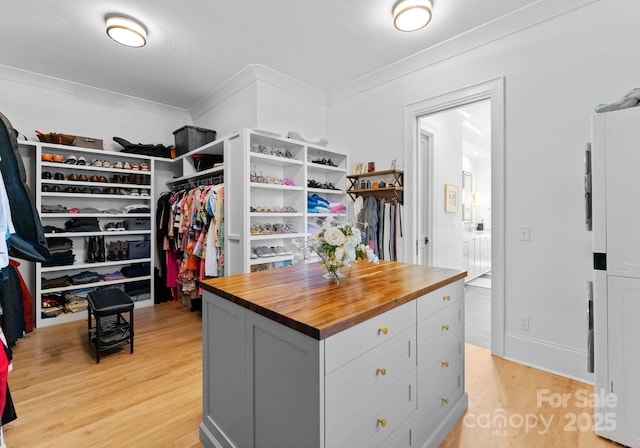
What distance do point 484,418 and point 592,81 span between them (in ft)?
8.05

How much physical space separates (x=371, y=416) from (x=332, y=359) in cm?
38

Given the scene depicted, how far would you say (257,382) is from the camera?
1271mm

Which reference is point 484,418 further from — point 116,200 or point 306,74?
point 116,200

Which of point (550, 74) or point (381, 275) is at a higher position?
point (550, 74)

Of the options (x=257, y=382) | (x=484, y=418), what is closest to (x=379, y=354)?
(x=257, y=382)

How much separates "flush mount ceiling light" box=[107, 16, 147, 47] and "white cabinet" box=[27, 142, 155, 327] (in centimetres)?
152

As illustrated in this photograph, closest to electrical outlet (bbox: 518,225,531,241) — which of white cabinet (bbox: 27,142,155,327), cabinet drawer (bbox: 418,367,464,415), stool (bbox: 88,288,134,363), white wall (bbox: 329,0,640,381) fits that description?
white wall (bbox: 329,0,640,381)

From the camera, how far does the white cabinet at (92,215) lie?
3.39m

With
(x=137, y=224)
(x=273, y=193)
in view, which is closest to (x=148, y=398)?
(x=273, y=193)

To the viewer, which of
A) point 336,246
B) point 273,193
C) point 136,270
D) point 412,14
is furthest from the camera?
point 136,270

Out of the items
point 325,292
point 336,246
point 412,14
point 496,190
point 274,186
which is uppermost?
point 412,14

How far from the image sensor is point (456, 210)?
4.77 m

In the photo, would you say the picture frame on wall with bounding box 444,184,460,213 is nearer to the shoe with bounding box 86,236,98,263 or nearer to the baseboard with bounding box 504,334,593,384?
the baseboard with bounding box 504,334,593,384

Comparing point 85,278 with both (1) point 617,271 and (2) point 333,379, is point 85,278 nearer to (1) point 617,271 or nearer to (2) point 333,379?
(2) point 333,379
